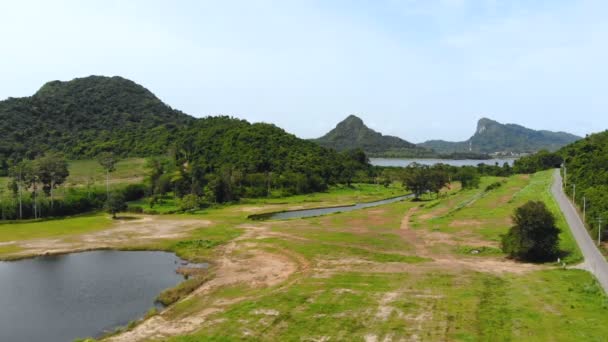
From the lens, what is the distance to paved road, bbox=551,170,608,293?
38.4 meters

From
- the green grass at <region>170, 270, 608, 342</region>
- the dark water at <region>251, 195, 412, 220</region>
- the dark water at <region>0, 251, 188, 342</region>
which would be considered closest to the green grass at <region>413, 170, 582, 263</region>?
the green grass at <region>170, 270, 608, 342</region>

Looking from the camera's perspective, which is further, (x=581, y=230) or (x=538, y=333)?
(x=581, y=230)

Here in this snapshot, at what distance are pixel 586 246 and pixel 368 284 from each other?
93.1 feet

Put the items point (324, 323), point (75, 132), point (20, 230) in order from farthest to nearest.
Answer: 1. point (75, 132)
2. point (20, 230)
3. point (324, 323)

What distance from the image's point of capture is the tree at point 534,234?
44.2 m

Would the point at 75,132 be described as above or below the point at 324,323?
above

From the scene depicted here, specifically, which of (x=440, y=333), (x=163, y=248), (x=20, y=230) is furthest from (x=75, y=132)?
(x=440, y=333)

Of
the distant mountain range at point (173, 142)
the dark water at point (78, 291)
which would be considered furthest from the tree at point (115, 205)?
the distant mountain range at point (173, 142)

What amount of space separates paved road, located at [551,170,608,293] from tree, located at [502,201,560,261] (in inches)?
146

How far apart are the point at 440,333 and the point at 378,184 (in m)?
131

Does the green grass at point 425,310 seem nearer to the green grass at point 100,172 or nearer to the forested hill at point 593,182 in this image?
the forested hill at point 593,182

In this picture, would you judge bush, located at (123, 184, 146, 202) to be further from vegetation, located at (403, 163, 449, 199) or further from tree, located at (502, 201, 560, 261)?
tree, located at (502, 201, 560, 261)

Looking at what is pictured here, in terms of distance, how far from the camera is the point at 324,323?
28.4 meters

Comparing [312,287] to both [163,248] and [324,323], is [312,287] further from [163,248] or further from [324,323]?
[163,248]
